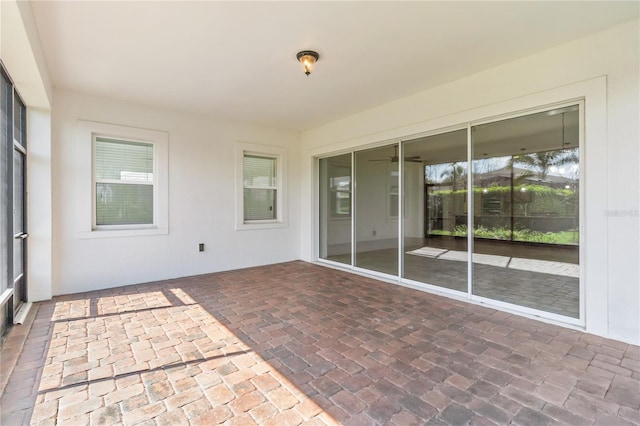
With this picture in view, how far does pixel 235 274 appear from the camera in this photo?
17.9ft

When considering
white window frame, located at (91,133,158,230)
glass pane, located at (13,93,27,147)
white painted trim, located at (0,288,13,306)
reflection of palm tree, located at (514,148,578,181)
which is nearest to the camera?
white painted trim, located at (0,288,13,306)

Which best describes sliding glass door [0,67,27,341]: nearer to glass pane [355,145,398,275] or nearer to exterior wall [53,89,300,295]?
exterior wall [53,89,300,295]

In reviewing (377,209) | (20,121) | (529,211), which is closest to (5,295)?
(20,121)

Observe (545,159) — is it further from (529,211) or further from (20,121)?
(20,121)

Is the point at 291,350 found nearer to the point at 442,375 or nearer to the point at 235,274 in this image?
the point at 442,375

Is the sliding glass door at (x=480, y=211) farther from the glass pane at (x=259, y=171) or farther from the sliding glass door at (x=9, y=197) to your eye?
the sliding glass door at (x=9, y=197)

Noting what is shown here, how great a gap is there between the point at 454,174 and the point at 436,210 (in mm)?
719

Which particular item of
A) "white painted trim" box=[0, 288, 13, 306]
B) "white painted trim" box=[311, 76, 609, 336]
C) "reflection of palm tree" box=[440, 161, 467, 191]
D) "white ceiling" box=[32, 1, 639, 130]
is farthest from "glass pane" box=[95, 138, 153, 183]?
"white painted trim" box=[311, 76, 609, 336]

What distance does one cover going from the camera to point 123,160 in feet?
15.7

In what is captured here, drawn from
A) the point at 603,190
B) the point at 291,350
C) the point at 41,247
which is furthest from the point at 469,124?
the point at 41,247

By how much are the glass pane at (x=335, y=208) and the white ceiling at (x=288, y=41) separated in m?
1.95

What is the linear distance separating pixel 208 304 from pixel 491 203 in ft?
13.0

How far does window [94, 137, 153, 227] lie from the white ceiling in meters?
0.83

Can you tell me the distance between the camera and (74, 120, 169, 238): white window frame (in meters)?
4.34
